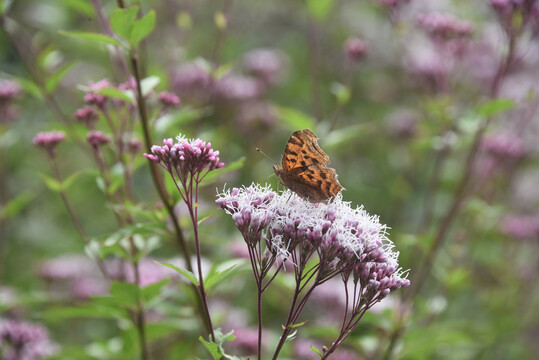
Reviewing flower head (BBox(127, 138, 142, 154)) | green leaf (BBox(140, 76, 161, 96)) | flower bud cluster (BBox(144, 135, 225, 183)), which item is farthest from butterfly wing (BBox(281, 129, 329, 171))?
flower head (BBox(127, 138, 142, 154))

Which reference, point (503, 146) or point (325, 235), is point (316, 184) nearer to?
point (325, 235)

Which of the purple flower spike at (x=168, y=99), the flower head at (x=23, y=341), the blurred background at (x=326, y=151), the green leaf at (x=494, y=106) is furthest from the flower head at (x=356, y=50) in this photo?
the flower head at (x=23, y=341)

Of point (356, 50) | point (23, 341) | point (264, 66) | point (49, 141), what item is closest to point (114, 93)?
point (49, 141)

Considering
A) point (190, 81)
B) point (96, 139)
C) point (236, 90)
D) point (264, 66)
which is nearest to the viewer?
point (96, 139)

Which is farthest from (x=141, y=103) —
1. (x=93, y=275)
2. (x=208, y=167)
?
(x=93, y=275)

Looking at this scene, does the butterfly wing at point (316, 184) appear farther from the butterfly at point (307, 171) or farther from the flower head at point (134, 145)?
the flower head at point (134, 145)
